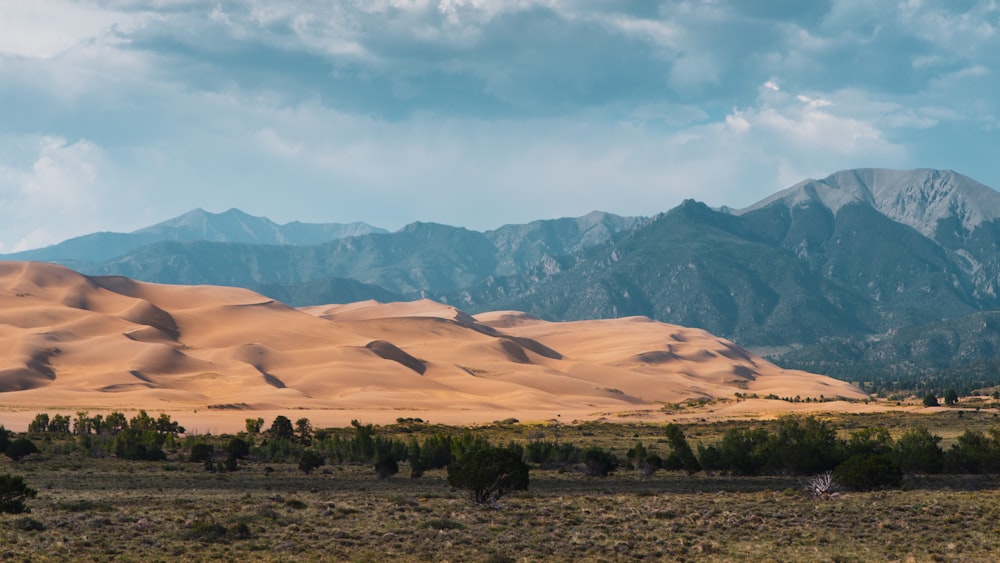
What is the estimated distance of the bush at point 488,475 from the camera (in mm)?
43188

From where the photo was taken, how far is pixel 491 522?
36562 mm

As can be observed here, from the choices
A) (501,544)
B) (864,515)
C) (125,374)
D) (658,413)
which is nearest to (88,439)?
(501,544)

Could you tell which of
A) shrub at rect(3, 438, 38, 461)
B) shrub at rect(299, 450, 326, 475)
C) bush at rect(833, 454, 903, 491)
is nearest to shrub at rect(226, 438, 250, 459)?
shrub at rect(299, 450, 326, 475)

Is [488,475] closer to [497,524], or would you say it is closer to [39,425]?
[497,524]

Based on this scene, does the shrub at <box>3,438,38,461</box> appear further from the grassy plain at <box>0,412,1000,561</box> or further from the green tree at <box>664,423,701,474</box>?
the green tree at <box>664,423,701,474</box>

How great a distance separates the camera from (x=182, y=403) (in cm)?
13412

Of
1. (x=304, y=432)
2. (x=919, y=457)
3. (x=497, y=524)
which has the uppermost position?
(x=304, y=432)

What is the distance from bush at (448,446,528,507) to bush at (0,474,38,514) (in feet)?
62.8

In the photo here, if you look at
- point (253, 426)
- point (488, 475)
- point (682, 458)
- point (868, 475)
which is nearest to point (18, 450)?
point (253, 426)

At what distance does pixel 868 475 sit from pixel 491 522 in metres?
23.7

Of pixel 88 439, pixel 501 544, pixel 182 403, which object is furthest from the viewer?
pixel 182 403

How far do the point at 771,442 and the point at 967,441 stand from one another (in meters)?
13.4

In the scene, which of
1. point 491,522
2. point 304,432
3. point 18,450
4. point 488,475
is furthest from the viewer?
point 304,432

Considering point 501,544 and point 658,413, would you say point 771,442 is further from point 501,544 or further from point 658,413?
point 658,413
